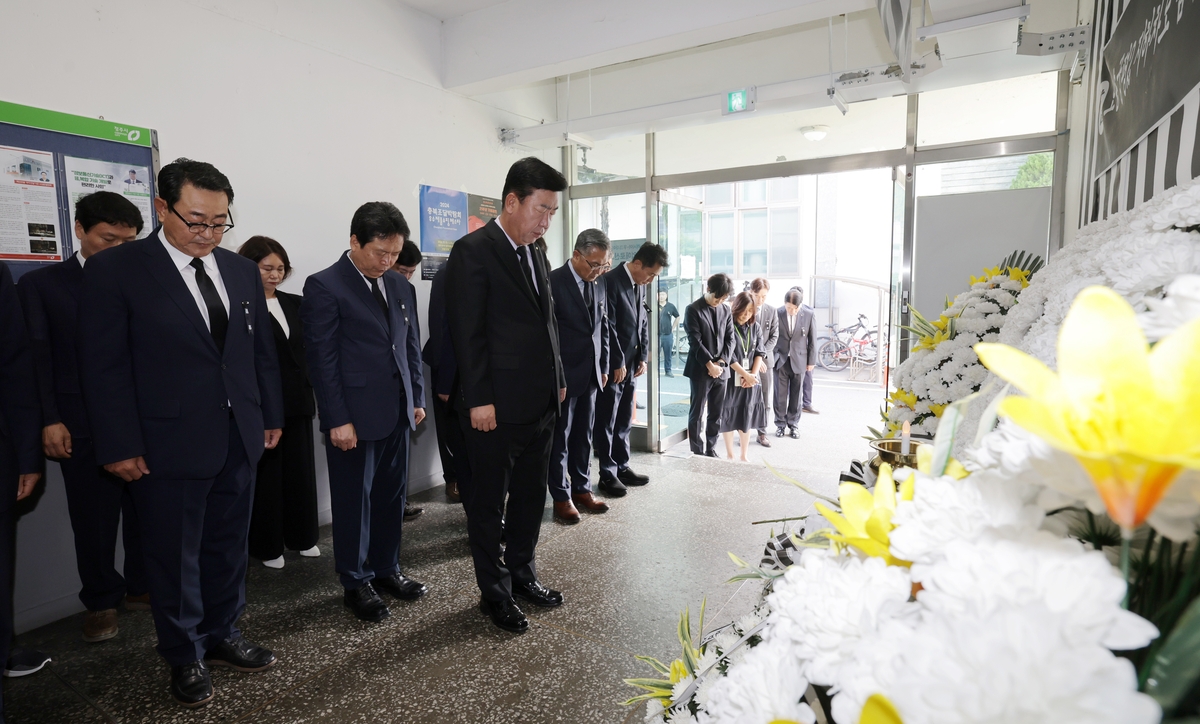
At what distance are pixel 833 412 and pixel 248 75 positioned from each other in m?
6.86

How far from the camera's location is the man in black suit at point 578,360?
3.52m

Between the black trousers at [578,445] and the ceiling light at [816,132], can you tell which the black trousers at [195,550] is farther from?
the ceiling light at [816,132]

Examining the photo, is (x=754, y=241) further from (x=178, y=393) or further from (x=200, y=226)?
(x=178, y=393)

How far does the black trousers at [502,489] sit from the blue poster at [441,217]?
229cm


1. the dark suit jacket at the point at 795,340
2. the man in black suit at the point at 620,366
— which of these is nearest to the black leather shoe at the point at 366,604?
the man in black suit at the point at 620,366

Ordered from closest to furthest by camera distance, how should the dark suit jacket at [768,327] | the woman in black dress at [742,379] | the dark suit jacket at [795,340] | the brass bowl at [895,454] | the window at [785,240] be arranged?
the brass bowl at [895,454] < the woman in black dress at [742,379] < the dark suit jacket at [768,327] < the dark suit jacket at [795,340] < the window at [785,240]

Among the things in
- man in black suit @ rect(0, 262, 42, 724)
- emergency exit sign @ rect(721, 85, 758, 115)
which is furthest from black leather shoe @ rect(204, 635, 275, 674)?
emergency exit sign @ rect(721, 85, 758, 115)

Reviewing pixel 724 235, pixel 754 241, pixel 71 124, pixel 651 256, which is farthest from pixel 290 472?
pixel 754 241

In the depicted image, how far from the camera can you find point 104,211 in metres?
2.38

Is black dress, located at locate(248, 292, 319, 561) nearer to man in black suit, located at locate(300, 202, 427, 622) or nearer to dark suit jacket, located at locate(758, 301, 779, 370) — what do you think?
man in black suit, located at locate(300, 202, 427, 622)

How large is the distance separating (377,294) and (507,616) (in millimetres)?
1388

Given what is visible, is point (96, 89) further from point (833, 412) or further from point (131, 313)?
point (833, 412)

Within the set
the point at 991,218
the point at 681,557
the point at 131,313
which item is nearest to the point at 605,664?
the point at 681,557

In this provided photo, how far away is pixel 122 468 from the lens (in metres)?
1.83
